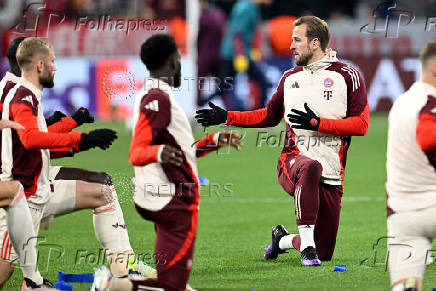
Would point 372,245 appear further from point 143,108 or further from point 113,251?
point 143,108

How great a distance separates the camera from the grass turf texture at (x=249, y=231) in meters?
7.51

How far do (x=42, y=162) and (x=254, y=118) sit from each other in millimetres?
2243

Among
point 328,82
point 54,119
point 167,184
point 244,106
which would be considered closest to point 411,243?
point 167,184

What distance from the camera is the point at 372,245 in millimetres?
9055

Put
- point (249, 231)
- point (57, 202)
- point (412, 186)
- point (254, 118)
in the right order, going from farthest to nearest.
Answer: point (249, 231) < point (254, 118) < point (57, 202) < point (412, 186)

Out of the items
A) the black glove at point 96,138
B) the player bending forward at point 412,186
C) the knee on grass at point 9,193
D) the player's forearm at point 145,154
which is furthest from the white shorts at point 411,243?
the knee on grass at point 9,193

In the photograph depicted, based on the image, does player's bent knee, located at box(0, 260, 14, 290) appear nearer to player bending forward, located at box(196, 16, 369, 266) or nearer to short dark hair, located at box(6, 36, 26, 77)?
short dark hair, located at box(6, 36, 26, 77)

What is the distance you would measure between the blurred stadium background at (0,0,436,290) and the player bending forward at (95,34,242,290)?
1104 mm

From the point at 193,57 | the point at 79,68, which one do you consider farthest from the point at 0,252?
the point at 79,68

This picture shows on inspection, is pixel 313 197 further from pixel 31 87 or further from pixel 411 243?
pixel 31 87

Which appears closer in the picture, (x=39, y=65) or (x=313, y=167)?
(x=39, y=65)

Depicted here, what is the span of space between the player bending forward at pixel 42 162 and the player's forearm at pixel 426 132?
2.18 m

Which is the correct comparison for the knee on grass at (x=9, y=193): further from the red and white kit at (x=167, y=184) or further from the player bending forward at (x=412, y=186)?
the player bending forward at (x=412, y=186)

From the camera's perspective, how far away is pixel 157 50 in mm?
6223
